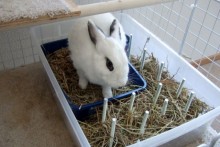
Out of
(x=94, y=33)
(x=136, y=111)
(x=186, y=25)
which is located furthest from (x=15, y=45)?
(x=186, y=25)

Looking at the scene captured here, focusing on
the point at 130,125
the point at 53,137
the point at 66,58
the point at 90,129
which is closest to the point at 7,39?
the point at 66,58

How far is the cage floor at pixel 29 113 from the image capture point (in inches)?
46.9

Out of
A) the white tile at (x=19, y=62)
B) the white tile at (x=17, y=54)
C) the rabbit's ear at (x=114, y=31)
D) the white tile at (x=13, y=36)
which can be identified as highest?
the rabbit's ear at (x=114, y=31)

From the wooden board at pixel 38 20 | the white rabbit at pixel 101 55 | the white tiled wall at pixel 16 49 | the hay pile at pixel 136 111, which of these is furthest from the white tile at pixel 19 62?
the wooden board at pixel 38 20

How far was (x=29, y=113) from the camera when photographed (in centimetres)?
131

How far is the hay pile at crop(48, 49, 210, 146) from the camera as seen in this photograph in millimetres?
1101

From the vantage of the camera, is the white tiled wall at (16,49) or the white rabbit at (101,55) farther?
the white tiled wall at (16,49)

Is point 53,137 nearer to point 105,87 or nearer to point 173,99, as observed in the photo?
point 105,87

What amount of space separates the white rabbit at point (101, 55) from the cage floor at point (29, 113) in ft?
0.94

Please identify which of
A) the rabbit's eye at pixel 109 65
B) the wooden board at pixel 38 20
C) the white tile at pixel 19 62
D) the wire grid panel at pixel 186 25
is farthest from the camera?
the wire grid panel at pixel 186 25

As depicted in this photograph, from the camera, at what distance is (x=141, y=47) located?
1.58 meters

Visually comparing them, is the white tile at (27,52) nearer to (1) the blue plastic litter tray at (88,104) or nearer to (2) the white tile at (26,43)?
(2) the white tile at (26,43)

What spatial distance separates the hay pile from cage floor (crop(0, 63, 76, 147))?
0.45 feet

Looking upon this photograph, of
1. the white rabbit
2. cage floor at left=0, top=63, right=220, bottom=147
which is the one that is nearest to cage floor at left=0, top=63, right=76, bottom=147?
cage floor at left=0, top=63, right=220, bottom=147
